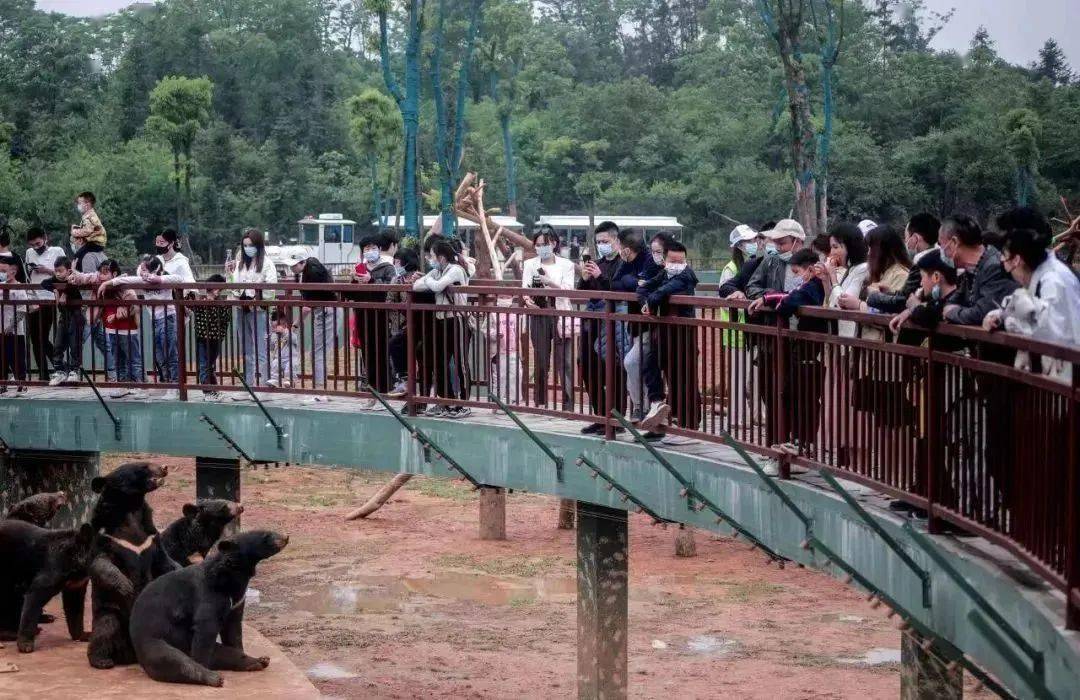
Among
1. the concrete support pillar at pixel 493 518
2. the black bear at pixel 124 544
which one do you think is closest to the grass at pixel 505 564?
the concrete support pillar at pixel 493 518

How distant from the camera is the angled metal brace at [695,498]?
972 centimetres

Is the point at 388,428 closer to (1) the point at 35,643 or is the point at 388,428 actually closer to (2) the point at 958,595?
(1) the point at 35,643

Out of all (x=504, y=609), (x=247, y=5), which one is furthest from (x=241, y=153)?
(x=504, y=609)

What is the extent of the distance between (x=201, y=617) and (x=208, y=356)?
3811 millimetres

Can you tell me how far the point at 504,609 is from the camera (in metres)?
18.6

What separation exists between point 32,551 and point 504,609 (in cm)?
732

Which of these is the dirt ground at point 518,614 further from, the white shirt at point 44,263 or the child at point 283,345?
the white shirt at point 44,263

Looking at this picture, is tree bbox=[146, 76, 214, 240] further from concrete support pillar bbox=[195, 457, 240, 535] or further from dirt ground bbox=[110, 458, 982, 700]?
concrete support pillar bbox=[195, 457, 240, 535]

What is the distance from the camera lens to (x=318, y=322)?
46.1 feet

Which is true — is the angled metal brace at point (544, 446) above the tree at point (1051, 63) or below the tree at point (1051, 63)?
below

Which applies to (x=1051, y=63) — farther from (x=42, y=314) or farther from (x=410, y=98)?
(x=42, y=314)

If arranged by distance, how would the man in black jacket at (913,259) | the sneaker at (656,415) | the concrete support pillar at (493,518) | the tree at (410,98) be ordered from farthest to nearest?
the tree at (410,98) < the concrete support pillar at (493,518) < the sneaker at (656,415) < the man in black jacket at (913,259)

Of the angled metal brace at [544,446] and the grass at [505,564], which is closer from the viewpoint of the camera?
the angled metal brace at [544,446]

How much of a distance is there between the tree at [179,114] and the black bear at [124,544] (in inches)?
1587
